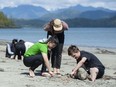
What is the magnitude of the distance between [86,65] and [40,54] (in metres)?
1.28

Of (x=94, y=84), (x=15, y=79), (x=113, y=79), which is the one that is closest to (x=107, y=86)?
(x=94, y=84)

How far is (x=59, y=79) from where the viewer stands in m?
11.8

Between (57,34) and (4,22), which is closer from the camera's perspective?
(57,34)

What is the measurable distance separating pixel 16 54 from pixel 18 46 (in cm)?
53

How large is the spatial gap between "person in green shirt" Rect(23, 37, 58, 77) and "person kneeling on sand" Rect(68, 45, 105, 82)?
0.63m

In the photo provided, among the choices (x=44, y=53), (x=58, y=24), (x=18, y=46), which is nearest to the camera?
(x=44, y=53)

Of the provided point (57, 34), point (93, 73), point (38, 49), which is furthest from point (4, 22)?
point (93, 73)

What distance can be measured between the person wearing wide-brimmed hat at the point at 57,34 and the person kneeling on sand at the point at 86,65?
1088mm

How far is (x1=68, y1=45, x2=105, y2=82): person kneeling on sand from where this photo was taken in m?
11.8

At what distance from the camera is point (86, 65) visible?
12219 millimetres

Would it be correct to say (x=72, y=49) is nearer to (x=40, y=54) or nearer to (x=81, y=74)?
(x=81, y=74)

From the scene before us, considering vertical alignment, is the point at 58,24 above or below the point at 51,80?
above

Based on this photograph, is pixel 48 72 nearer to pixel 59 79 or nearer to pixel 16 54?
pixel 59 79

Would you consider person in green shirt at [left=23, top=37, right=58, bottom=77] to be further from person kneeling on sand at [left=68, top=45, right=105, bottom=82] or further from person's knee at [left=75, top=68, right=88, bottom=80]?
person's knee at [left=75, top=68, right=88, bottom=80]
